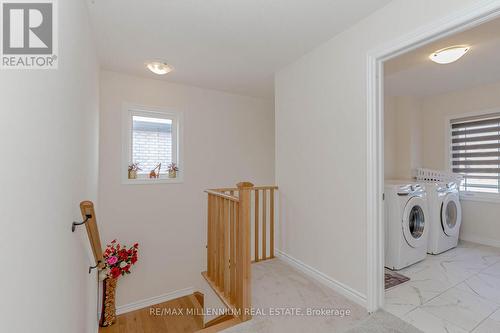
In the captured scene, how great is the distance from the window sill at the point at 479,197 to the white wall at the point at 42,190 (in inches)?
195

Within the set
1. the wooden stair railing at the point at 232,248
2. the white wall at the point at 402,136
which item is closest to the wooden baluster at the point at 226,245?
the wooden stair railing at the point at 232,248

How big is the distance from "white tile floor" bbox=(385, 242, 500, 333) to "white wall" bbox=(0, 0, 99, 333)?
7.22 ft

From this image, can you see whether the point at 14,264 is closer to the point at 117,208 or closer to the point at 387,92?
the point at 117,208

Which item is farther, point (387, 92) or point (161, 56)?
point (387, 92)

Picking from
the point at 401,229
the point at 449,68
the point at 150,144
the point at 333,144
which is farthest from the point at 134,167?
the point at 449,68

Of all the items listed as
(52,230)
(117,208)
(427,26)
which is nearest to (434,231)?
(427,26)

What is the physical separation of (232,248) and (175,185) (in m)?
1.72

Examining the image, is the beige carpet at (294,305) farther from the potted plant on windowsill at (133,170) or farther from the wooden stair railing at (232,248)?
the potted plant on windowsill at (133,170)

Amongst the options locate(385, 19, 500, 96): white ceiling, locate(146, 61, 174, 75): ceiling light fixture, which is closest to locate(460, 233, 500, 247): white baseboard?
locate(385, 19, 500, 96): white ceiling

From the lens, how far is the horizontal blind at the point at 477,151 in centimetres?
348

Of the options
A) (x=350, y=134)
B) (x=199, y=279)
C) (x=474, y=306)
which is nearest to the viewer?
(x=474, y=306)

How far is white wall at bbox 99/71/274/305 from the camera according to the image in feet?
10.2

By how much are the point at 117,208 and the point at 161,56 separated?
6.49 feet

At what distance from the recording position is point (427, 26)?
1.55 meters
